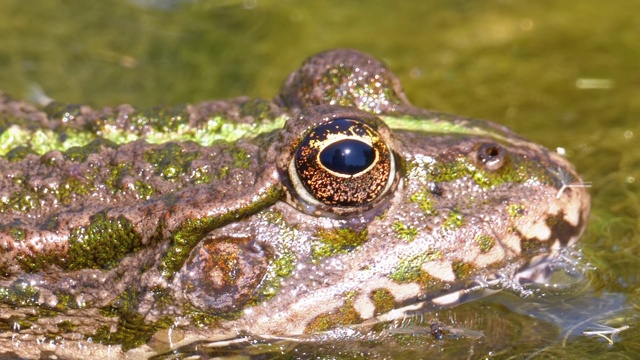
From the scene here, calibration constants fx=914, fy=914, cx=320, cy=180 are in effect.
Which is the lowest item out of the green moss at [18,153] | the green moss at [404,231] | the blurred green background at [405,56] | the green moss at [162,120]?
the green moss at [404,231]

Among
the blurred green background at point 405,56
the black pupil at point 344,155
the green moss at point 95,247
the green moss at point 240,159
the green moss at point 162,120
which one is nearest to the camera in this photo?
the black pupil at point 344,155

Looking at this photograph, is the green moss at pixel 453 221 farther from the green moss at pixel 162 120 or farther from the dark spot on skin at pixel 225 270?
the green moss at pixel 162 120

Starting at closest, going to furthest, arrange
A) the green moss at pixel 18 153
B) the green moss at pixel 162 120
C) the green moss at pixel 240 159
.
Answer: the green moss at pixel 240 159
the green moss at pixel 18 153
the green moss at pixel 162 120

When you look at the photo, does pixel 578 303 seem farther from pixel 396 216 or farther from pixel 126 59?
pixel 126 59

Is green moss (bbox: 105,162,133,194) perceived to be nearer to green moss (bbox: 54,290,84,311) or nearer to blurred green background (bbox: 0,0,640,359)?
green moss (bbox: 54,290,84,311)

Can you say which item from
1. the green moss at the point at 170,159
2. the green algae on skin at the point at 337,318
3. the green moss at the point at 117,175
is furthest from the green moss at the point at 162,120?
the green algae on skin at the point at 337,318

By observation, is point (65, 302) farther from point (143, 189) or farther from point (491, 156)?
point (491, 156)

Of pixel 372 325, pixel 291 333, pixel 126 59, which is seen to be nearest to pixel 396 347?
pixel 372 325
